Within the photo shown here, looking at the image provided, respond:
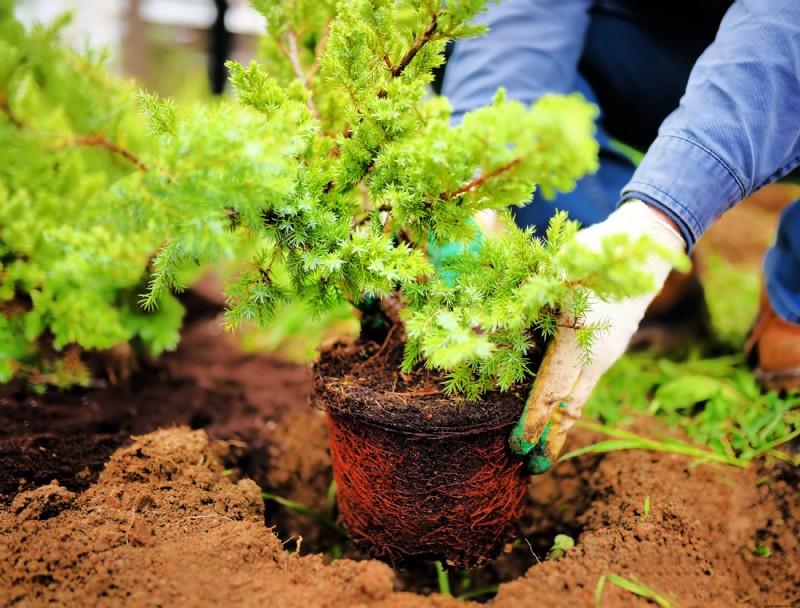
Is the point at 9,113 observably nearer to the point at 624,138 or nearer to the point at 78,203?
the point at 78,203

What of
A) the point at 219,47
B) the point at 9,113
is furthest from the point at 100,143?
the point at 219,47

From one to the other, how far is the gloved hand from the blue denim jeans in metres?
0.95

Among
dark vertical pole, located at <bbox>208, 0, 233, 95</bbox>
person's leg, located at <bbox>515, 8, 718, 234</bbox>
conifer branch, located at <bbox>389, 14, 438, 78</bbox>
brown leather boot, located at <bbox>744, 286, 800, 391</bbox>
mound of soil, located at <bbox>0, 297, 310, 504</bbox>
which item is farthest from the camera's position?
dark vertical pole, located at <bbox>208, 0, 233, 95</bbox>

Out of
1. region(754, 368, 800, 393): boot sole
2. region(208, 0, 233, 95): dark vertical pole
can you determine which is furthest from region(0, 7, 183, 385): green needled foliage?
region(754, 368, 800, 393): boot sole

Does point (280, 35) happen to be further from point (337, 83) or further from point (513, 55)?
point (513, 55)

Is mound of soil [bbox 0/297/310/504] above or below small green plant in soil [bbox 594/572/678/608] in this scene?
below

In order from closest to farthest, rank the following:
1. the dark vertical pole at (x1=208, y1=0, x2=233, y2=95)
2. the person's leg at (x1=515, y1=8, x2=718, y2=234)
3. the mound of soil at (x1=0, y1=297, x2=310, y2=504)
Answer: the mound of soil at (x1=0, y1=297, x2=310, y2=504)
the person's leg at (x1=515, y1=8, x2=718, y2=234)
the dark vertical pole at (x1=208, y1=0, x2=233, y2=95)

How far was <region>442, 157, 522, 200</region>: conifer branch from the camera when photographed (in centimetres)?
115

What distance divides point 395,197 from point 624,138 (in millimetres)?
1878

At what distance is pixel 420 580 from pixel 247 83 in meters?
1.45

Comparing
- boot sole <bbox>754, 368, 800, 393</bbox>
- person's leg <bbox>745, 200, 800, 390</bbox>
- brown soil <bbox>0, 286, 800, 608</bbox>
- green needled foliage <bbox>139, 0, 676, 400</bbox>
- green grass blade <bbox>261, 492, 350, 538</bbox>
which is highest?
green needled foliage <bbox>139, 0, 676, 400</bbox>

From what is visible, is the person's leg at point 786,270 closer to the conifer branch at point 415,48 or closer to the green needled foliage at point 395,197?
the green needled foliage at point 395,197

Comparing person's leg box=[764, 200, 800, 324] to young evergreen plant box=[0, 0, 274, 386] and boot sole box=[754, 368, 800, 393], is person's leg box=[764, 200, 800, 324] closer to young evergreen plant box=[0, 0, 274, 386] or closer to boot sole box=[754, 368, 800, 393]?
boot sole box=[754, 368, 800, 393]

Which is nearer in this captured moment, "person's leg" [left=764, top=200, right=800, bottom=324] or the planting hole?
the planting hole
